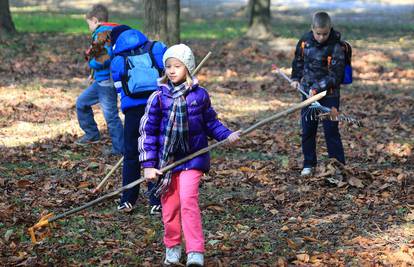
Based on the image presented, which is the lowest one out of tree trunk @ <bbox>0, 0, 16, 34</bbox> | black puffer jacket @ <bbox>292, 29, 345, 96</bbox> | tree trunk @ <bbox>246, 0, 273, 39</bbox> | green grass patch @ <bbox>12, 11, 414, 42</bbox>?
green grass patch @ <bbox>12, 11, 414, 42</bbox>

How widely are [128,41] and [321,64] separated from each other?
257cm

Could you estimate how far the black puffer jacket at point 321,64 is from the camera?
9141 millimetres

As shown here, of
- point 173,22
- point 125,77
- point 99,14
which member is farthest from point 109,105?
point 173,22

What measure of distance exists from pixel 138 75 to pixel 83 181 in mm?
2139

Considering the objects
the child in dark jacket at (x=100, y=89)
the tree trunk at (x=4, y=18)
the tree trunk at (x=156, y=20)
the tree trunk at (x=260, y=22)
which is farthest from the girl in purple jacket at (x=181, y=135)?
the tree trunk at (x=260, y=22)

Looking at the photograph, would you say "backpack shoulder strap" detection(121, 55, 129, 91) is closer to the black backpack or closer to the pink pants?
the pink pants

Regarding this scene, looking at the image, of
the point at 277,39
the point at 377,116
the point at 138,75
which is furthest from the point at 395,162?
the point at 277,39

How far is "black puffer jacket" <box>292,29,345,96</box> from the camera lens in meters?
9.14

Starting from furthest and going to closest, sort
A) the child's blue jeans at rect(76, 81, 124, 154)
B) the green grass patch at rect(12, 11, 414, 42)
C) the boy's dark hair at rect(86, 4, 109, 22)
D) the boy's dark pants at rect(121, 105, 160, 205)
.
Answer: the green grass patch at rect(12, 11, 414, 42), the child's blue jeans at rect(76, 81, 124, 154), the boy's dark hair at rect(86, 4, 109, 22), the boy's dark pants at rect(121, 105, 160, 205)

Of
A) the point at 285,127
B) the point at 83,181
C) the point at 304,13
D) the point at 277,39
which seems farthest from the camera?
the point at 304,13

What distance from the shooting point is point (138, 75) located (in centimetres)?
771

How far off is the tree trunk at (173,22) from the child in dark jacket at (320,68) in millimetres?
7987

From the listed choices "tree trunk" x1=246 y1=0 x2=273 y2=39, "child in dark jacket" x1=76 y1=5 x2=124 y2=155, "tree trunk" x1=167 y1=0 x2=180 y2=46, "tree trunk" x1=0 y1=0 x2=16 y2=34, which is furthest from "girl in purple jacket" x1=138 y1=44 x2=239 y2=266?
"tree trunk" x1=246 y1=0 x2=273 y2=39

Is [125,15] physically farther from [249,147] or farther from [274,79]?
[249,147]
